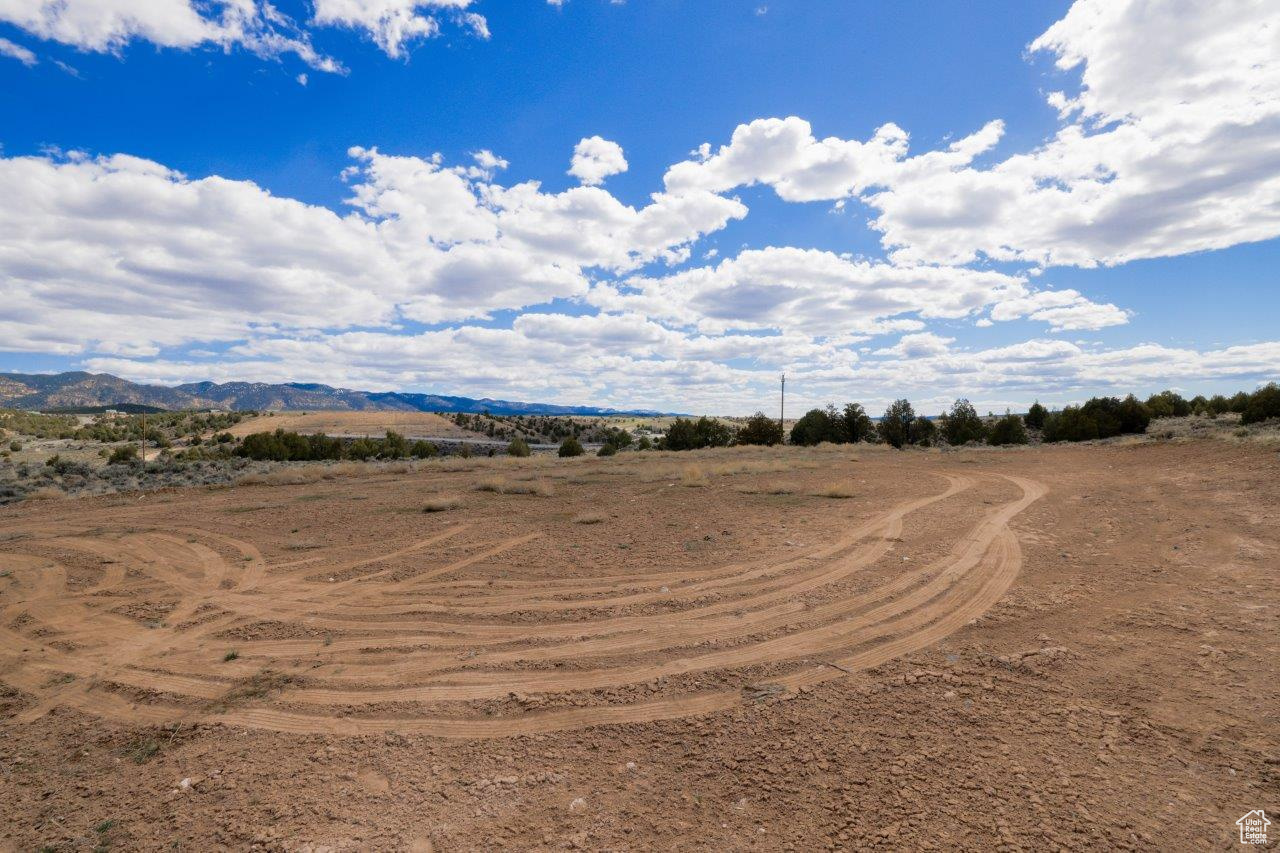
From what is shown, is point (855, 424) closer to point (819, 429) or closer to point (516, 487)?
point (819, 429)

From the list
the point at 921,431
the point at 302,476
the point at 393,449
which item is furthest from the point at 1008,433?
the point at 393,449

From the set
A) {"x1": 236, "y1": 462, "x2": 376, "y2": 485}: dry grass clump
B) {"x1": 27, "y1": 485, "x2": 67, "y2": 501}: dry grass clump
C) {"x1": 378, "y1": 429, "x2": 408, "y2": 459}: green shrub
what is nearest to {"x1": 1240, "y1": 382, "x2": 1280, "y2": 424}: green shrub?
{"x1": 236, "y1": 462, "x2": 376, "y2": 485}: dry grass clump

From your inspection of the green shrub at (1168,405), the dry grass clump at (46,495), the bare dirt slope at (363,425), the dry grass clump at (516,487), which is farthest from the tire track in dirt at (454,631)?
the bare dirt slope at (363,425)

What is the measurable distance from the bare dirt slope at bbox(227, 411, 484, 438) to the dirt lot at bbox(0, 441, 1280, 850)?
79.7 meters

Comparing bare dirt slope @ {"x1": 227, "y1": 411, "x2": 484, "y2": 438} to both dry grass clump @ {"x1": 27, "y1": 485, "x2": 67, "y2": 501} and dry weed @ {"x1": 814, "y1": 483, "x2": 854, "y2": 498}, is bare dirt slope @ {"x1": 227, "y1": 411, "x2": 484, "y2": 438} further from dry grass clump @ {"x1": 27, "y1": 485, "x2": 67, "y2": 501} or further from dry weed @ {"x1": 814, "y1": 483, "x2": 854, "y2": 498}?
dry weed @ {"x1": 814, "y1": 483, "x2": 854, "y2": 498}

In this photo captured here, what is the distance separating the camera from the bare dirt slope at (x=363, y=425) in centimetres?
8138

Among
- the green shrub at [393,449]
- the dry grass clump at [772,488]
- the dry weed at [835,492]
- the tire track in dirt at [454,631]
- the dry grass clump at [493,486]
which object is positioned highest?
→ the dry weed at [835,492]

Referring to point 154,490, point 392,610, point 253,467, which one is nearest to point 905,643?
point 392,610

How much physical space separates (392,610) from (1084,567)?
984 cm

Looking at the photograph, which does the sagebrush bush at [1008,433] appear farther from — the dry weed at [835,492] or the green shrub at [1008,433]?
the dry weed at [835,492]

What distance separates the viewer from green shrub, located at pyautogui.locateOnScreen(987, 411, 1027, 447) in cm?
4362

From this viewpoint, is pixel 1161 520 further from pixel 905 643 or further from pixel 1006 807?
pixel 1006 807

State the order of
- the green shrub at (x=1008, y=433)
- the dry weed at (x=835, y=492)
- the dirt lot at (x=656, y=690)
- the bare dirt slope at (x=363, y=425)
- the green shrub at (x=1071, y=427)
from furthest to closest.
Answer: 1. the bare dirt slope at (x=363, y=425)
2. the green shrub at (x=1008, y=433)
3. the green shrub at (x=1071, y=427)
4. the dry weed at (x=835, y=492)
5. the dirt lot at (x=656, y=690)

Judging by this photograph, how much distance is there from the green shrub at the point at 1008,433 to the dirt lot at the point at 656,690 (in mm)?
36948
